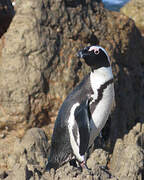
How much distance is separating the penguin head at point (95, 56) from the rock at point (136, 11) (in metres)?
9.77

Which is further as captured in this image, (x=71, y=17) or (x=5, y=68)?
(x=71, y=17)

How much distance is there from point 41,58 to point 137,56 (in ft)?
8.72

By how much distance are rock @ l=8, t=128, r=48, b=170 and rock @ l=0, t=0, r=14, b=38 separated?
78.0 inches

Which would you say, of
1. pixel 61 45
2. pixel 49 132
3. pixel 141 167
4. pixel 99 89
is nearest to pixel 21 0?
pixel 61 45

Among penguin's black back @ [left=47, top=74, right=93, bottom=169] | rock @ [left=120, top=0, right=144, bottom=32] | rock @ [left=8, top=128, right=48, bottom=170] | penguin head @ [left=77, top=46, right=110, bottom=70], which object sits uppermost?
penguin head @ [left=77, top=46, right=110, bottom=70]

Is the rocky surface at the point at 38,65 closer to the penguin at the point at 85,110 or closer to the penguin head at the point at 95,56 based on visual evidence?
the penguin at the point at 85,110

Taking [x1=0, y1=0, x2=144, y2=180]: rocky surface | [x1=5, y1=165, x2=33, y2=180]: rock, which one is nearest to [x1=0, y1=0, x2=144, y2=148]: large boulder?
[x1=0, y1=0, x2=144, y2=180]: rocky surface

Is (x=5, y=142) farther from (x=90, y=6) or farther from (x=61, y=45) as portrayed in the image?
(x=90, y=6)

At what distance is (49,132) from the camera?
5191 millimetres

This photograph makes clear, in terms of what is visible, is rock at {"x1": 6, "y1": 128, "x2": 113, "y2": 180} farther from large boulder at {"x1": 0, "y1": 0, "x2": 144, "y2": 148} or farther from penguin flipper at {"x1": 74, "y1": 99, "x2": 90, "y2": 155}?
large boulder at {"x1": 0, "y1": 0, "x2": 144, "y2": 148}

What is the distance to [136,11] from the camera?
12.9 meters

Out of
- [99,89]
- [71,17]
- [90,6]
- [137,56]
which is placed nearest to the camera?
[99,89]

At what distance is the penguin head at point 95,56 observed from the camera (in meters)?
3.27

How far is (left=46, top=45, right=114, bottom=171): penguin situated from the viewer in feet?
10.8
